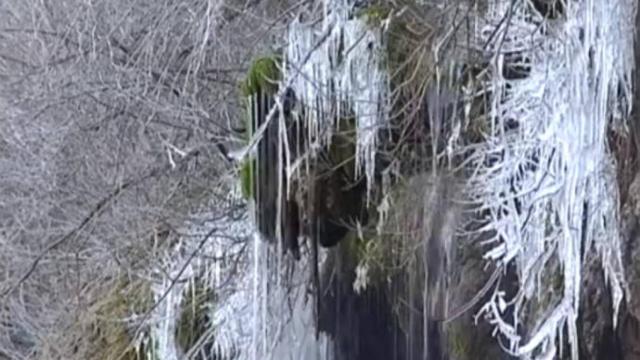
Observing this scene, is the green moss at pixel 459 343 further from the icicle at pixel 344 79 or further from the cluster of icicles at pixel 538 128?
the icicle at pixel 344 79

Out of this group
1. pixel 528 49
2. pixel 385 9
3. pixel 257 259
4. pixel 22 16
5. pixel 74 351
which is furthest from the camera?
pixel 22 16

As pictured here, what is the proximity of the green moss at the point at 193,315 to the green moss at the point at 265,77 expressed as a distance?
90 cm

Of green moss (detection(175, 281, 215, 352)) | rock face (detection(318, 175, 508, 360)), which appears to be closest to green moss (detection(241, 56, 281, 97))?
rock face (detection(318, 175, 508, 360))

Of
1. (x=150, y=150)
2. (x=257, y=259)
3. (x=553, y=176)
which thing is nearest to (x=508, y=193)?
(x=553, y=176)

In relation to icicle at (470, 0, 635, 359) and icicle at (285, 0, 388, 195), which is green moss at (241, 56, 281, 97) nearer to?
icicle at (285, 0, 388, 195)

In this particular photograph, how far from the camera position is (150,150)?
3.69m

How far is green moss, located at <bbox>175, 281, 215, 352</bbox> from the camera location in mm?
3350

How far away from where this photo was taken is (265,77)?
2.63 m

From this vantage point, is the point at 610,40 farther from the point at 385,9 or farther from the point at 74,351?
the point at 74,351

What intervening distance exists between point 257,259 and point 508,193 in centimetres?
80

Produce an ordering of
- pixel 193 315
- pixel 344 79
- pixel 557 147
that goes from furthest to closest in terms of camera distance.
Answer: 1. pixel 193 315
2. pixel 344 79
3. pixel 557 147

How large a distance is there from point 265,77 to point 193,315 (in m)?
1.04

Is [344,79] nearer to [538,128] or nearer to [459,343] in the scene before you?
[538,128]

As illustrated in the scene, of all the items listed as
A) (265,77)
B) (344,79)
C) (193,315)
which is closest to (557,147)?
(344,79)
